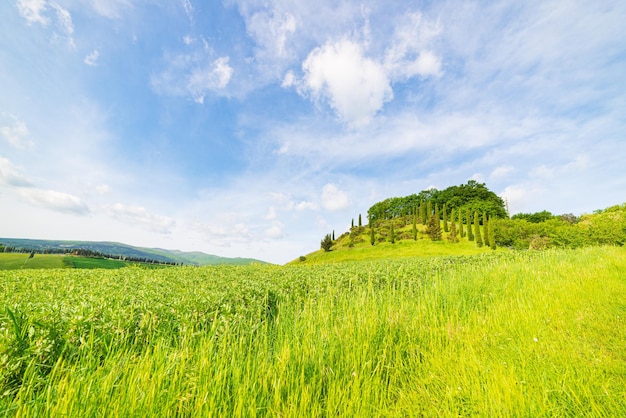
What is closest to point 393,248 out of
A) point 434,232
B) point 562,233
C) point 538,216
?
point 434,232

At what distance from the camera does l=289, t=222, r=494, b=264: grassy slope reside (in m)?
45.2

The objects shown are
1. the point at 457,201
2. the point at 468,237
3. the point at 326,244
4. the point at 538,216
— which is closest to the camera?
the point at 468,237

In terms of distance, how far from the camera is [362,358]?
11.5 feet

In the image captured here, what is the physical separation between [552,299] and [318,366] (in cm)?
581

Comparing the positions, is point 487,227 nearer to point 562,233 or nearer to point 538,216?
point 562,233

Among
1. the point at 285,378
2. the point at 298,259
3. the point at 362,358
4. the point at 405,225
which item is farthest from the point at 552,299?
the point at 405,225

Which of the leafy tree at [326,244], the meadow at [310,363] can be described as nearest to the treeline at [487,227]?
the leafy tree at [326,244]

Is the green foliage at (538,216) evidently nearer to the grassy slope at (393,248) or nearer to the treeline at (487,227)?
the treeline at (487,227)

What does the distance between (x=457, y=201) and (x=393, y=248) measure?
52.2m

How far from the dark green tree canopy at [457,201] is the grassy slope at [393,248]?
18.9 m

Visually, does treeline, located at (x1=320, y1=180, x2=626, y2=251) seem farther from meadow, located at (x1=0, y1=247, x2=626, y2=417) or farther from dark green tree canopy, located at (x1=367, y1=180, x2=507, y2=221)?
meadow, located at (x1=0, y1=247, x2=626, y2=417)

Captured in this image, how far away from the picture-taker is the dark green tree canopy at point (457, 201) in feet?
267

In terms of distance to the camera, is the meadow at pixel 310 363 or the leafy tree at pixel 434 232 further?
the leafy tree at pixel 434 232

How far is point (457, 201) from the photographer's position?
89.1 metres
